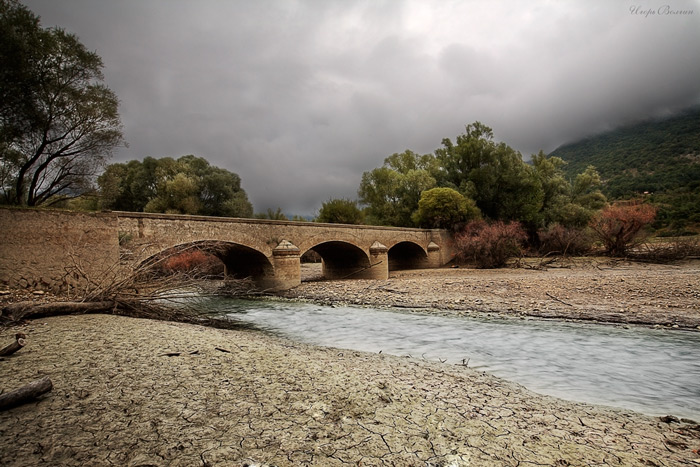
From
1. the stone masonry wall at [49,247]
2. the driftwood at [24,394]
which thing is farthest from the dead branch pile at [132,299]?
the driftwood at [24,394]

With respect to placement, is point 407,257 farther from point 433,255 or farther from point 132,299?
point 132,299

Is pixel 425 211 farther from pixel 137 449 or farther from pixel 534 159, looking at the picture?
→ pixel 137 449

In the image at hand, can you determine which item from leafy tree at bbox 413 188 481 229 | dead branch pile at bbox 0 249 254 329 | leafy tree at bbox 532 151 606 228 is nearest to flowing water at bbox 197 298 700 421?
dead branch pile at bbox 0 249 254 329

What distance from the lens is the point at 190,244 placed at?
1518 cm

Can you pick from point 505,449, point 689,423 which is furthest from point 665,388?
point 505,449

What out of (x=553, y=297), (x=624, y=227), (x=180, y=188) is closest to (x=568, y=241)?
(x=624, y=227)

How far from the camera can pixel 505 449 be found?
8.98 ft

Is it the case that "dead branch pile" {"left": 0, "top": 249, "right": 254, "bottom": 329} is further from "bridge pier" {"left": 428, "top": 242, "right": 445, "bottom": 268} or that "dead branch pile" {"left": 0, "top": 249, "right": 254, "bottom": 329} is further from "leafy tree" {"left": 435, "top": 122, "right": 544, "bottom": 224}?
"leafy tree" {"left": 435, "top": 122, "right": 544, "bottom": 224}

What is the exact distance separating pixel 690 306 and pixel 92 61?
23913mm

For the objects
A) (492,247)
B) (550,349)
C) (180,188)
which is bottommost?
(550,349)

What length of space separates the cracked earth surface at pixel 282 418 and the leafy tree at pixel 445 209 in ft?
92.7

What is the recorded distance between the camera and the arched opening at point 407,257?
97.2ft

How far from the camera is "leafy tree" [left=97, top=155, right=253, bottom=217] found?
33250 millimetres

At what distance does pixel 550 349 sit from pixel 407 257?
2453 centimetres
